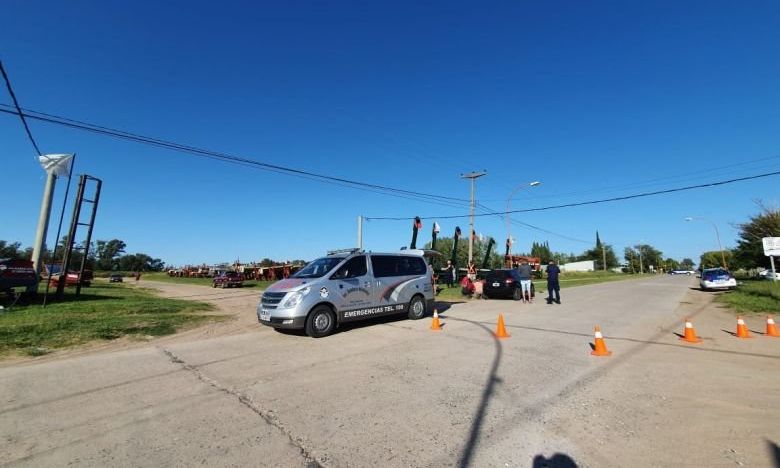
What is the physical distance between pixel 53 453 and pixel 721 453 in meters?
5.99

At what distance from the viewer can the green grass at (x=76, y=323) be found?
8.80 m

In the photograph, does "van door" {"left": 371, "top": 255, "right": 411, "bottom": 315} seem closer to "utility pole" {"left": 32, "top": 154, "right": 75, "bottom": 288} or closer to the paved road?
the paved road

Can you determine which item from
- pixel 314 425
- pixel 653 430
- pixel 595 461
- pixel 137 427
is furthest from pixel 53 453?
pixel 653 430

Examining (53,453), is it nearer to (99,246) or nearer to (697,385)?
(697,385)

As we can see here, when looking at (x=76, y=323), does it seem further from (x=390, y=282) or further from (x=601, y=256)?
(x=601, y=256)

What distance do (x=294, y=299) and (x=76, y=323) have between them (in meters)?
6.52

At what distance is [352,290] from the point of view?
409 inches

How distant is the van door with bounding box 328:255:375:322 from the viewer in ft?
32.9

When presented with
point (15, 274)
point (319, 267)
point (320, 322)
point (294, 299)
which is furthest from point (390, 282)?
point (15, 274)

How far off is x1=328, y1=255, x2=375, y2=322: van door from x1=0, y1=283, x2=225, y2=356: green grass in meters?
4.63

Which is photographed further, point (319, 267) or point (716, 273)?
point (716, 273)

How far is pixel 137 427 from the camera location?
428 centimetres

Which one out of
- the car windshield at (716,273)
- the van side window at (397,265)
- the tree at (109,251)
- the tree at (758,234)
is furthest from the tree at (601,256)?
the tree at (109,251)

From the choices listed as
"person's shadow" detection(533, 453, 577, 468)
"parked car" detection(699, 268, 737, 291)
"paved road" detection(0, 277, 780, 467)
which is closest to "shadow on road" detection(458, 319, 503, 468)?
"paved road" detection(0, 277, 780, 467)
